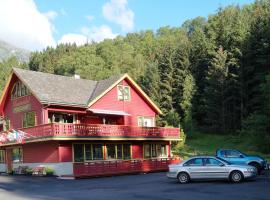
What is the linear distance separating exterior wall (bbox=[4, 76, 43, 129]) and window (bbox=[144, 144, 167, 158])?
11023 mm

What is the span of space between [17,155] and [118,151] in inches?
363

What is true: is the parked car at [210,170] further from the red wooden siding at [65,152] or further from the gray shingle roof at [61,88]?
the gray shingle roof at [61,88]

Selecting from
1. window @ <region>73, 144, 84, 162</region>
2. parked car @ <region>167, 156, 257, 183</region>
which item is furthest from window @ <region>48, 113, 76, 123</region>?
parked car @ <region>167, 156, 257, 183</region>

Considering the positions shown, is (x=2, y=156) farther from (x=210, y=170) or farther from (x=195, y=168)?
(x=210, y=170)

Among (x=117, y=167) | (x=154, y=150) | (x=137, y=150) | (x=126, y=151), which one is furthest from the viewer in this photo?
(x=154, y=150)

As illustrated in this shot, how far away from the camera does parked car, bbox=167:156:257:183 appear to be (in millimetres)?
23281

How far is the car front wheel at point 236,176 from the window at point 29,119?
2044 centimetres

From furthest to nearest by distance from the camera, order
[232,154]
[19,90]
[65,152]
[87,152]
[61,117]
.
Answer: [19,90] → [61,117] → [87,152] → [65,152] → [232,154]

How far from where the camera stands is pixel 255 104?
244 ft

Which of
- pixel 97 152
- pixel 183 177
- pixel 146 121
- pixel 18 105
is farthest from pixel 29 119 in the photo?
pixel 183 177

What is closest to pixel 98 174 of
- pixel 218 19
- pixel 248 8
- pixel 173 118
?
pixel 173 118

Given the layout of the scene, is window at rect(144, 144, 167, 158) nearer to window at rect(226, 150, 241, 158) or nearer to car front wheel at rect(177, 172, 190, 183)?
window at rect(226, 150, 241, 158)

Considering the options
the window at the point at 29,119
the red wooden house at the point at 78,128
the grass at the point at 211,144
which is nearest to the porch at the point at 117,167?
the red wooden house at the point at 78,128

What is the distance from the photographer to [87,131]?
116 feet
